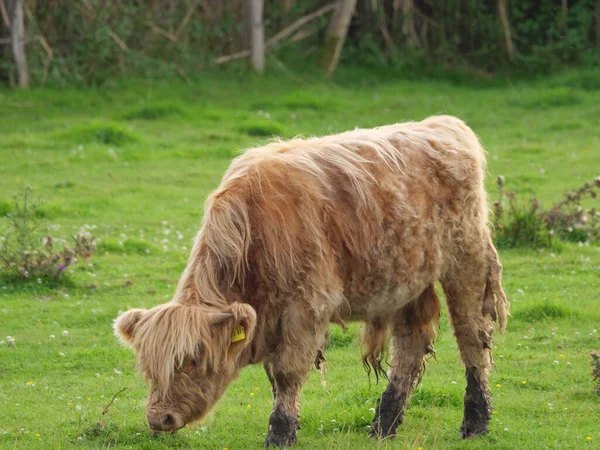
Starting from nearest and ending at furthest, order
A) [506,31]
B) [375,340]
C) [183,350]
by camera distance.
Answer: [183,350]
[375,340]
[506,31]

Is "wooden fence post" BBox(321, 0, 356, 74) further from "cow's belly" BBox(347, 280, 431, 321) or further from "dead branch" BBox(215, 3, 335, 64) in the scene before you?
"cow's belly" BBox(347, 280, 431, 321)

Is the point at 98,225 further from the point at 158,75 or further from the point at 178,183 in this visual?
the point at 158,75

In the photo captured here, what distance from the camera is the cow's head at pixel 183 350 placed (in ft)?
18.2

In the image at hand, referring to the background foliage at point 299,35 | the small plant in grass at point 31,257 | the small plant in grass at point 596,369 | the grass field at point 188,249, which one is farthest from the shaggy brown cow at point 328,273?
the background foliage at point 299,35

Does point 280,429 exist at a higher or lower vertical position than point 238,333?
lower

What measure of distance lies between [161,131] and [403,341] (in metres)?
10.3

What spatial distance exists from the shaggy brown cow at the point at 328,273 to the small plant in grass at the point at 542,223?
168 inches

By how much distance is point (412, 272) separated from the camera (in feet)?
21.4

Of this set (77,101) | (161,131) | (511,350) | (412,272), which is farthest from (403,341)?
(77,101)

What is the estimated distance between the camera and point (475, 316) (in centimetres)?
708

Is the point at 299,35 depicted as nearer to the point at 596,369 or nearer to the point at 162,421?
the point at 596,369

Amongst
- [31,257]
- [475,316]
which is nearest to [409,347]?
[475,316]

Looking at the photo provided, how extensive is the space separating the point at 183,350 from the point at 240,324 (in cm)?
34

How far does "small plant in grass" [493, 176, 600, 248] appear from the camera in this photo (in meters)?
11.4
